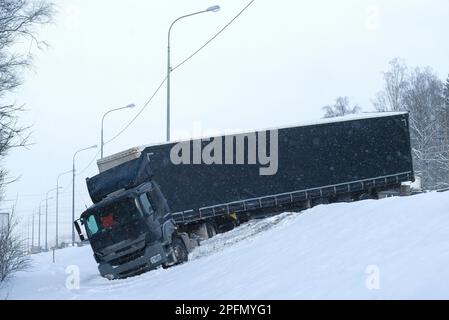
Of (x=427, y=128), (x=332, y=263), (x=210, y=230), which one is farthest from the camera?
(x=427, y=128)

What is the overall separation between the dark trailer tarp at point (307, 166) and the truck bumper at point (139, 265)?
335 cm

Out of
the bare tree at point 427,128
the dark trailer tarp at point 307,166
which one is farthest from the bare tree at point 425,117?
the dark trailer tarp at point 307,166

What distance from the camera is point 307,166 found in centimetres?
2025

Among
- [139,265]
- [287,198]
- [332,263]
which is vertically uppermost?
[287,198]

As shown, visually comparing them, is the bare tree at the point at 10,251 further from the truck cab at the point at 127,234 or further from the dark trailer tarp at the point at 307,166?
the dark trailer tarp at the point at 307,166

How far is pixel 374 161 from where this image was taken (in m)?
20.5

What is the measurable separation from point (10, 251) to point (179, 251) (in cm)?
727

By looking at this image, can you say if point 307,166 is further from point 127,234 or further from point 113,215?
point 113,215

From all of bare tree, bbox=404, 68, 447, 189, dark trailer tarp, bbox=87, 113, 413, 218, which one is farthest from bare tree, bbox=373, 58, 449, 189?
dark trailer tarp, bbox=87, 113, 413, 218

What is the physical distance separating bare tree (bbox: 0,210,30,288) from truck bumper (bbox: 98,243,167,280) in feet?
14.6

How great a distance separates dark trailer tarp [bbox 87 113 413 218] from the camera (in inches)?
757

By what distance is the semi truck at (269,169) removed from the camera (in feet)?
62.5

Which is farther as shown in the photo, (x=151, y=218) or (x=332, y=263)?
(x=151, y=218)

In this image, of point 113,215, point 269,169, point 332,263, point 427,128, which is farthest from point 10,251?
point 427,128
